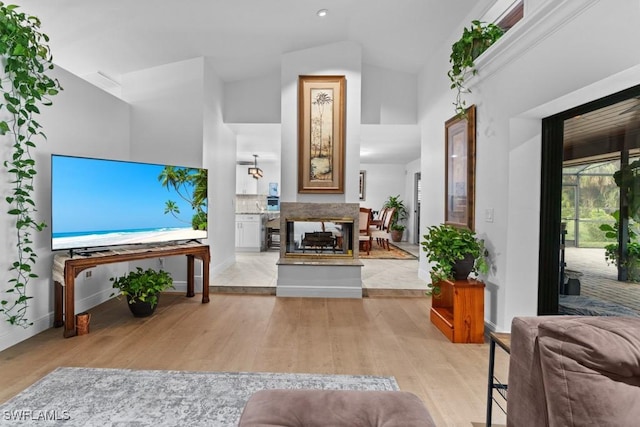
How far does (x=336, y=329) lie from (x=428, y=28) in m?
3.42

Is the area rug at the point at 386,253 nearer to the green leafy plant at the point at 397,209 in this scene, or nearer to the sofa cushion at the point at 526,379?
the green leafy plant at the point at 397,209

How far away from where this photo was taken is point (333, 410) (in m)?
1.20

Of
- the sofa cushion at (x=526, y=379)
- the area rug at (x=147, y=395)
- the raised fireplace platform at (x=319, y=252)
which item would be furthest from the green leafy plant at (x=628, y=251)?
the raised fireplace platform at (x=319, y=252)

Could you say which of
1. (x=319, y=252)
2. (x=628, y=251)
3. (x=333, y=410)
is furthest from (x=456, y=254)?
(x=333, y=410)

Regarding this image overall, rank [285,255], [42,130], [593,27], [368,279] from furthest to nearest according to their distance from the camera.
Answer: [368,279] → [285,255] → [42,130] → [593,27]

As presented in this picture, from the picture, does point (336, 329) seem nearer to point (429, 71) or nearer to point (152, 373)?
point (152, 373)

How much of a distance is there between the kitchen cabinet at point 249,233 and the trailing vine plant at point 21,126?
4333 mm

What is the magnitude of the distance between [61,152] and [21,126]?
432mm

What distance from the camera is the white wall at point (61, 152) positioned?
2699 millimetres

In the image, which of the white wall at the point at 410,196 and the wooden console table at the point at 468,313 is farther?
the white wall at the point at 410,196

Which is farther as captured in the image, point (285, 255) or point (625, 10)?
point (285, 255)

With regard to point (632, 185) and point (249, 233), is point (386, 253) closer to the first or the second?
point (249, 233)

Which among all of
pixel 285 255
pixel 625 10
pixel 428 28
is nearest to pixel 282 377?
pixel 285 255

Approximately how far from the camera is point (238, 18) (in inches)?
140
